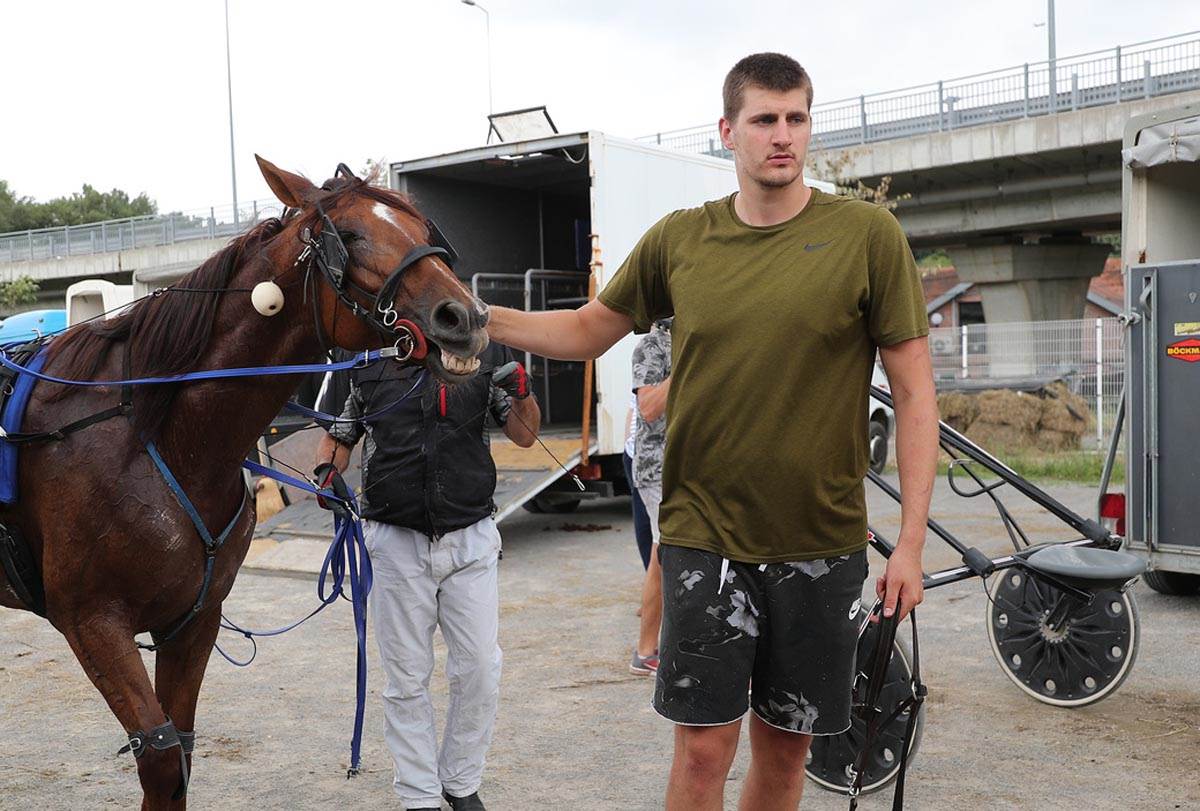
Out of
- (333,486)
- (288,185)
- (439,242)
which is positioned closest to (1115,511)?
(333,486)

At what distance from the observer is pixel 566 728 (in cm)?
512

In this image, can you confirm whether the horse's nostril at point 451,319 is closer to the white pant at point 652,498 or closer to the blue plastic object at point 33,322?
the white pant at point 652,498

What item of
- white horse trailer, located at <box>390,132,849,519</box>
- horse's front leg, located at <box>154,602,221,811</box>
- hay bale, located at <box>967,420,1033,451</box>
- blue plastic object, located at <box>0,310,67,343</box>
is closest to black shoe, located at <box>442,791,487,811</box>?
horse's front leg, located at <box>154,602,221,811</box>

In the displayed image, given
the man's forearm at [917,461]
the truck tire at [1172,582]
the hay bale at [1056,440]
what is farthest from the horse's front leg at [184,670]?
the hay bale at [1056,440]

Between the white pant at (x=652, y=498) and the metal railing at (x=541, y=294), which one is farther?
the metal railing at (x=541, y=294)

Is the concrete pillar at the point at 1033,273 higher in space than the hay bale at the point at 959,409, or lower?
higher

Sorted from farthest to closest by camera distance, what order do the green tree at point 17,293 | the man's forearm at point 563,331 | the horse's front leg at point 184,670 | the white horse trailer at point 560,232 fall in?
the green tree at point 17,293
the white horse trailer at point 560,232
the horse's front leg at point 184,670
the man's forearm at point 563,331

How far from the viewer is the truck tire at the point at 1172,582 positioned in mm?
7469

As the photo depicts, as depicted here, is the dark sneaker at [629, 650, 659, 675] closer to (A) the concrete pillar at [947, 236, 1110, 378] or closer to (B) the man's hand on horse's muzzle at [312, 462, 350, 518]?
(B) the man's hand on horse's muzzle at [312, 462, 350, 518]

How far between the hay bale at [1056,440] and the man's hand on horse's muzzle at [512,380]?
44.2 ft

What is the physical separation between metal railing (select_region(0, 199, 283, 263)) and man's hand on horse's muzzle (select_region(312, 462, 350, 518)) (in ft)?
109

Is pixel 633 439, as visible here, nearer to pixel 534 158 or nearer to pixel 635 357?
pixel 635 357

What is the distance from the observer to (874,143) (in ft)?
81.5

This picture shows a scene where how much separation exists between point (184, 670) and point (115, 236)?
40.2m
